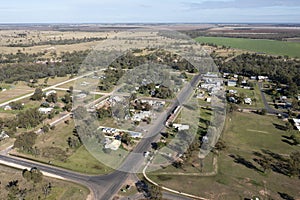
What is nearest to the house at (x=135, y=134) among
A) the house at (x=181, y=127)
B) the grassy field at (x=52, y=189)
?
the house at (x=181, y=127)

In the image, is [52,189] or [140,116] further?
[140,116]

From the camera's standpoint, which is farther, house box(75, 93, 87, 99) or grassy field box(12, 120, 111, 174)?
house box(75, 93, 87, 99)

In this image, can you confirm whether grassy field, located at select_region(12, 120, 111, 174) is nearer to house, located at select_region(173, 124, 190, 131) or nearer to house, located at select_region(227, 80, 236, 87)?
house, located at select_region(173, 124, 190, 131)

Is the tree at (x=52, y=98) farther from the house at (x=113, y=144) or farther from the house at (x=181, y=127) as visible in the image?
the house at (x=181, y=127)

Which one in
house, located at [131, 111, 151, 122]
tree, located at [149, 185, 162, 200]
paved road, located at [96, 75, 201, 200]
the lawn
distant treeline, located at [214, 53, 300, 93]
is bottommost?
paved road, located at [96, 75, 201, 200]

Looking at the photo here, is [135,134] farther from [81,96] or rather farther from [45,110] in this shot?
[81,96]

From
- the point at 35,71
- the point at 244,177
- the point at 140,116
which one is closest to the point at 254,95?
the point at 140,116

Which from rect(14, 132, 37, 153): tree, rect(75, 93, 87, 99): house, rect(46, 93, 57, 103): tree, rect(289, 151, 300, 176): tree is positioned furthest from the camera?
rect(75, 93, 87, 99): house

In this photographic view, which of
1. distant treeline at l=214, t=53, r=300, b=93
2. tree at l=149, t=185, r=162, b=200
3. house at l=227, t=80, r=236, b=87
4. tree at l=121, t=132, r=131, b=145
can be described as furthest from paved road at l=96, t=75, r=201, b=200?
distant treeline at l=214, t=53, r=300, b=93

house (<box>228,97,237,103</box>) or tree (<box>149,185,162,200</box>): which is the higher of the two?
tree (<box>149,185,162,200</box>)
